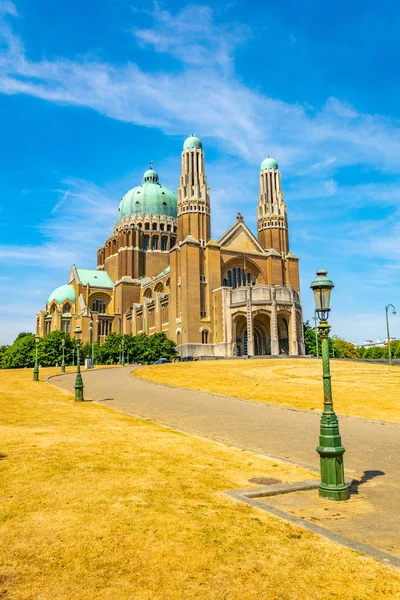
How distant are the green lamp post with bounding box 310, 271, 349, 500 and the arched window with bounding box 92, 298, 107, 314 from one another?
275 ft

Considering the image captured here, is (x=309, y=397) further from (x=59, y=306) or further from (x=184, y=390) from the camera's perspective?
(x=59, y=306)

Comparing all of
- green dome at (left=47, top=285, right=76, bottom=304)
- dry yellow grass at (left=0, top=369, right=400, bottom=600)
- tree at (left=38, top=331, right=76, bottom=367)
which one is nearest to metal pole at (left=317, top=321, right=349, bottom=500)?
dry yellow grass at (left=0, top=369, right=400, bottom=600)

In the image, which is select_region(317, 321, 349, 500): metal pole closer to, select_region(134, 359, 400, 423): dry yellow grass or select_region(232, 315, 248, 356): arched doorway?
select_region(134, 359, 400, 423): dry yellow grass

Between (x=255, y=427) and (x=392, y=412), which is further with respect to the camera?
(x=392, y=412)

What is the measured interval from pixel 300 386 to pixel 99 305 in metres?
68.8

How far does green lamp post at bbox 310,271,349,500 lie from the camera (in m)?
7.99

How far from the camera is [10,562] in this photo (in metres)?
5.25

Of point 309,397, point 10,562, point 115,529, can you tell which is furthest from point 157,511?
point 309,397

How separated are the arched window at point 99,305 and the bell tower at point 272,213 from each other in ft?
103

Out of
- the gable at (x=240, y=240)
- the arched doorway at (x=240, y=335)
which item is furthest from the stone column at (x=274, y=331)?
the gable at (x=240, y=240)

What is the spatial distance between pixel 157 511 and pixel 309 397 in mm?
16660

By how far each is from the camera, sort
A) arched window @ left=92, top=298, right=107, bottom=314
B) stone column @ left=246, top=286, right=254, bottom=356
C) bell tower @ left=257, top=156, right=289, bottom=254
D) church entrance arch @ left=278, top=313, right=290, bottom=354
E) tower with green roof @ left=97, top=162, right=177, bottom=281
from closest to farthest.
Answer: stone column @ left=246, top=286, right=254, bottom=356
church entrance arch @ left=278, top=313, right=290, bottom=354
bell tower @ left=257, top=156, right=289, bottom=254
tower with green roof @ left=97, top=162, right=177, bottom=281
arched window @ left=92, top=298, right=107, bottom=314

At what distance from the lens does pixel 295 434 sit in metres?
13.7

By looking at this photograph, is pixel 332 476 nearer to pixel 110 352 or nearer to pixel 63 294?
pixel 110 352
